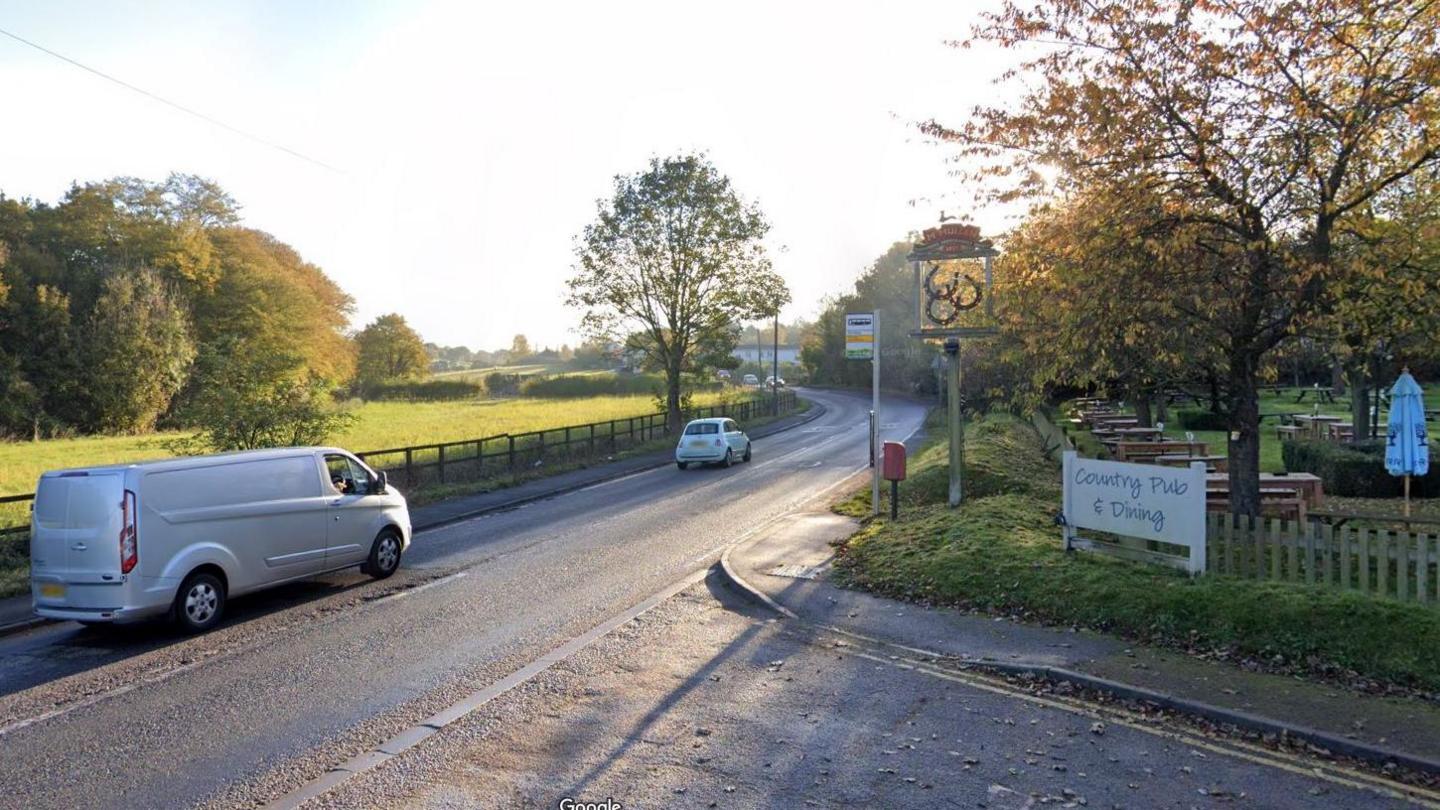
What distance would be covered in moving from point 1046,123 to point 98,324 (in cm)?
4694

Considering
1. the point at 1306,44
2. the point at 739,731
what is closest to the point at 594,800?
the point at 739,731

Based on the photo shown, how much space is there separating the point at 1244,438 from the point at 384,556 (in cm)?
1057

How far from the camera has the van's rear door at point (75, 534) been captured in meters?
8.13

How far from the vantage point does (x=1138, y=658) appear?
712cm

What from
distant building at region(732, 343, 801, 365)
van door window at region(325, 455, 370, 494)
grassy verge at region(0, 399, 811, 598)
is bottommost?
grassy verge at region(0, 399, 811, 598)

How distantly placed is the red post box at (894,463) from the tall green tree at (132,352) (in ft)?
140

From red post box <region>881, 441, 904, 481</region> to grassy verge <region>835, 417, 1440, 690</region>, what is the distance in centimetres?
70

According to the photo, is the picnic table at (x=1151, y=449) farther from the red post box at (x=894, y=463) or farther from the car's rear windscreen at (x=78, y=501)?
the car's rear windscreen at (x=78, y=501)

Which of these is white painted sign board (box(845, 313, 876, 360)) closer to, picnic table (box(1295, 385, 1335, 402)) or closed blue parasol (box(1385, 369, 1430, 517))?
closed blue parasol (box(1385, 369, 1430, 517))

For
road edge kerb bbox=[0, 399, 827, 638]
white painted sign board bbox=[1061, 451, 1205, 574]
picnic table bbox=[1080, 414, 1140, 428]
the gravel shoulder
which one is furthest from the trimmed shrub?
the gravel shoulder

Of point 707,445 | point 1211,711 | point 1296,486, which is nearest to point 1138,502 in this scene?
point 1211,711

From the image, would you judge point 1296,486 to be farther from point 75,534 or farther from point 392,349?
point 392,349

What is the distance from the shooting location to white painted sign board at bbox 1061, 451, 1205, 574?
8734 mm

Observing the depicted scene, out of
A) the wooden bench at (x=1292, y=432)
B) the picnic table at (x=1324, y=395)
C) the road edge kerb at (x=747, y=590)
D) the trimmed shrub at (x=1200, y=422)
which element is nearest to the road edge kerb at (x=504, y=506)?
the road edge kerb at (x=747, y=590)
